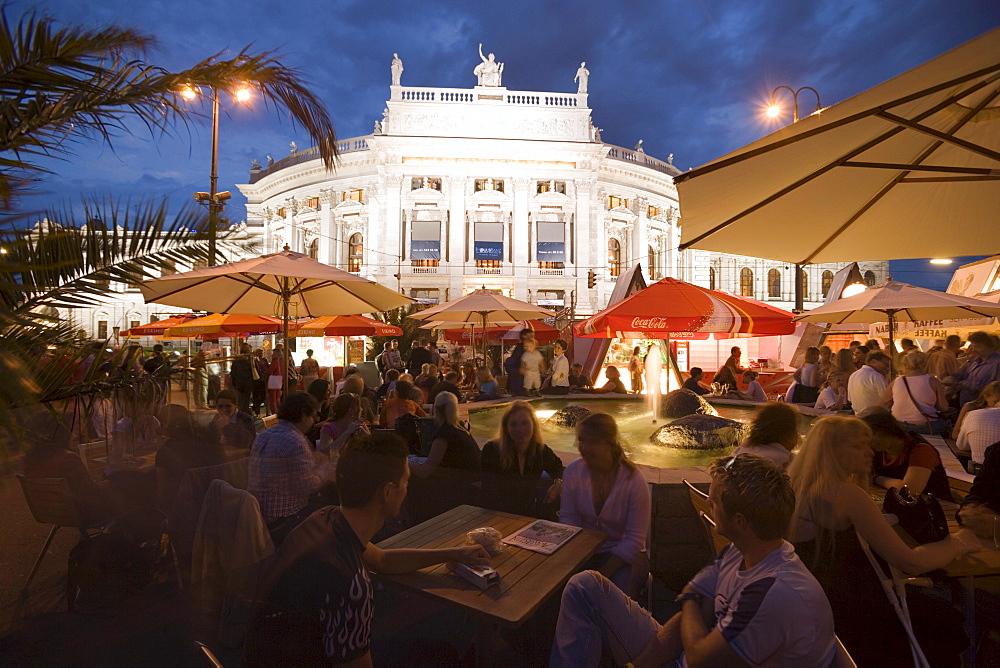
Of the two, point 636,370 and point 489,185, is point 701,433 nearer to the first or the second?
point 636,370

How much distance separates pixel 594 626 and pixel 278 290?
5.87m

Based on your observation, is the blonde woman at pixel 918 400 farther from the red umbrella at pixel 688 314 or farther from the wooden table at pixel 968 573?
the wooden table at pixel 968 573

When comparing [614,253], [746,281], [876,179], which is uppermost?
[614,253]

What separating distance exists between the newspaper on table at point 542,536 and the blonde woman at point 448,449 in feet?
3.97

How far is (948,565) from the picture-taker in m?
2.61

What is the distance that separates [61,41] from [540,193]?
117 feet

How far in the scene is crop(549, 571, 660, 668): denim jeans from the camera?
2275 millimetres

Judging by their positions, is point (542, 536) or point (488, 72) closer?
point (542, 536)

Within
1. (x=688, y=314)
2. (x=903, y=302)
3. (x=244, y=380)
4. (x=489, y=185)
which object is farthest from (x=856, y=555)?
(x=489, y=185)

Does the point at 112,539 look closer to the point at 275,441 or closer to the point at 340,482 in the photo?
the point at 275,441

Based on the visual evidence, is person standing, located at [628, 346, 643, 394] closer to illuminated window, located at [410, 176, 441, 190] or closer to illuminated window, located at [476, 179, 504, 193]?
illuminated window, located at [476, 179, 504, 193]

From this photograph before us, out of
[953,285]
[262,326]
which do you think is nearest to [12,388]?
[262,326]

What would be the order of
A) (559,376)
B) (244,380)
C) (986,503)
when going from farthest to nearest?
(244,380) < (559,376) < (986,503)

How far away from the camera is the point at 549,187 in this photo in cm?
3647
